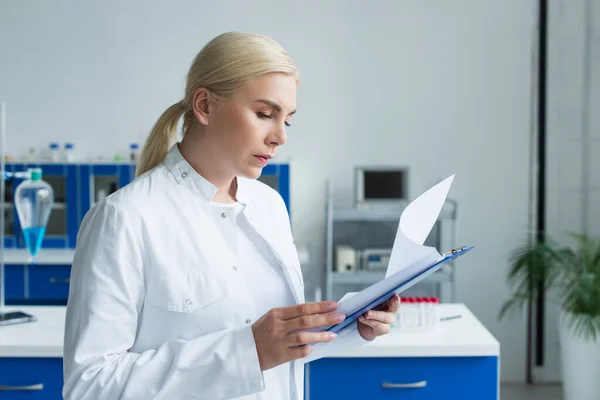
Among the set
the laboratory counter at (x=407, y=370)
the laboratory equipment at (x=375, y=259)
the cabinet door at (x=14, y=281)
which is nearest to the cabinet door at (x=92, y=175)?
the cabinet door at (x=14, y=281)

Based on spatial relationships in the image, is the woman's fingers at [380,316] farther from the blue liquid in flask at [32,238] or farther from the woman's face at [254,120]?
the blue liquid in flask at [32,238]

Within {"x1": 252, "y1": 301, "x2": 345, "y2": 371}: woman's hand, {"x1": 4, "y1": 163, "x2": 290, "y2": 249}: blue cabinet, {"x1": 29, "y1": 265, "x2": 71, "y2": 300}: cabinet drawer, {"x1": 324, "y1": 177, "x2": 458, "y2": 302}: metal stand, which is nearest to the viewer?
{"x1": 252, "y1": 301, "x2": 345, "y2": 371}: woman's hand

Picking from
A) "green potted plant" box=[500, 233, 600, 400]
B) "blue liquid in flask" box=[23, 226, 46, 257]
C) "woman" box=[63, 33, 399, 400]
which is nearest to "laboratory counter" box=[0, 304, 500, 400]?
"blue liquid in flask" box=[23, 226, 46, 257]

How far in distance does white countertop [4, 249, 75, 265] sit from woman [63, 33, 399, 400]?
2.83 meters

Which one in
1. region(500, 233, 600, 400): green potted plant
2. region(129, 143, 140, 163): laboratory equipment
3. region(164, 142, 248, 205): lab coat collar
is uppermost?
region(129, 143, 140, 163): laboratory equipment

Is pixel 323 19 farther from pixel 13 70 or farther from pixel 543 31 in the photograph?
pixel 13 70

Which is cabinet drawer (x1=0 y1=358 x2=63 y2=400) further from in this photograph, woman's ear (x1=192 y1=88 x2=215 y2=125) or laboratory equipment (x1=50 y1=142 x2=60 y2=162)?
laboratory equipment (x1=50 y1=142 x2=60 y2=162)

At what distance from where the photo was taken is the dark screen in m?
4.17

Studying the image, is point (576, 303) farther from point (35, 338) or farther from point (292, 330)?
point (292, 330)

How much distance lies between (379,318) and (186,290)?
1.18 feet

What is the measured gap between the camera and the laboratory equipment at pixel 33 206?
88.2 inches

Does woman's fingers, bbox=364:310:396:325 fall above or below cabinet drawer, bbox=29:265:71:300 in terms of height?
above

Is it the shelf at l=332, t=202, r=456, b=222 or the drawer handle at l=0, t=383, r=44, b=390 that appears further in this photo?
the shelf at l=332, t=202, r=456, b=222

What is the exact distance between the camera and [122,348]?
3.85 ft
